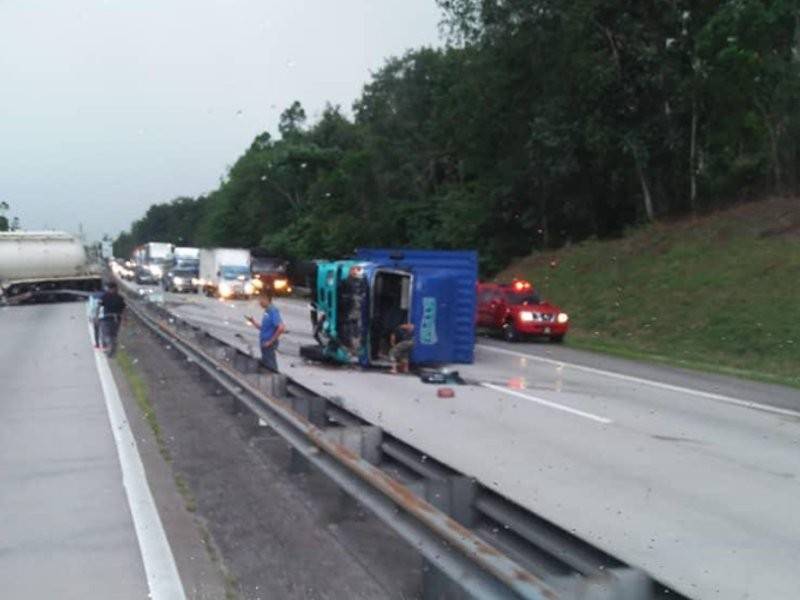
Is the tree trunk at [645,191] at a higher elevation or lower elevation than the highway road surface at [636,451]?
higher

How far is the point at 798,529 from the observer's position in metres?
9.12

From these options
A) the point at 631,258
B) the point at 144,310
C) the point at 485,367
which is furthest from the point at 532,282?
the point at 485,367

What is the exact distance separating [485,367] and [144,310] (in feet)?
52.1

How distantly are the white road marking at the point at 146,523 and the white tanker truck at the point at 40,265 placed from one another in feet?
121

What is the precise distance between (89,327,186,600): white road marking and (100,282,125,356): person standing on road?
33.1ft

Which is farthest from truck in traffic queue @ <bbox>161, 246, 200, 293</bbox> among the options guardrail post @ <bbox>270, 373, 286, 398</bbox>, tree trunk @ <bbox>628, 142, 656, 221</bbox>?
guardrail post @ <bbox>270, 373, 286, 398</bbox>

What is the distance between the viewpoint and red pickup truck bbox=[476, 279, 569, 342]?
31312 mm

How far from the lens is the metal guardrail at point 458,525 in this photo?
4781 millimetres

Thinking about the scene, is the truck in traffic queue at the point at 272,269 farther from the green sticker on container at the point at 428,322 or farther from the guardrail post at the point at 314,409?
the guardrail post at the point at 314,409

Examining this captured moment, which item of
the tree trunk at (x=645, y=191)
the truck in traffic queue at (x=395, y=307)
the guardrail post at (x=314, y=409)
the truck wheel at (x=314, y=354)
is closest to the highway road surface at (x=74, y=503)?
the guardrail post at (x=314, y=409)

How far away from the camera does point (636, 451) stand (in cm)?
1285

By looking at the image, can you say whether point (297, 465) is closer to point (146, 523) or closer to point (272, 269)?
point (146, 523)

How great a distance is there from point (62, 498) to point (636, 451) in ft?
21.1

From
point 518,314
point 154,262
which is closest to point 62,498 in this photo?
point 518,314
